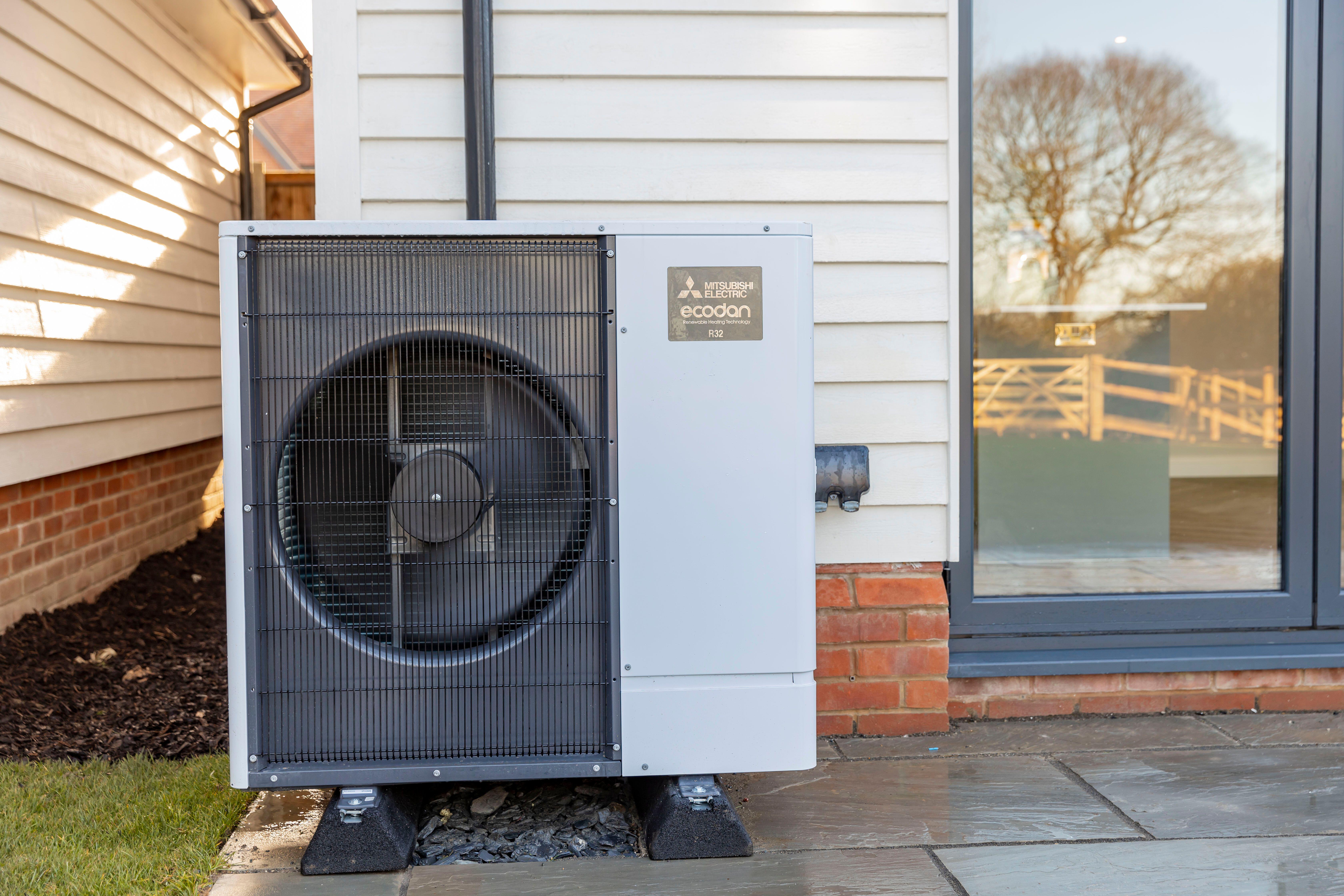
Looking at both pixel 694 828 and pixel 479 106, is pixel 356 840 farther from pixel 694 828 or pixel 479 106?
pixel 479 106

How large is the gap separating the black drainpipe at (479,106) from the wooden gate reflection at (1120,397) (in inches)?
58.1

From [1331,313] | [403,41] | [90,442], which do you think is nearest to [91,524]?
[90,442]

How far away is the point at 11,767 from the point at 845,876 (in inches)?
77.7

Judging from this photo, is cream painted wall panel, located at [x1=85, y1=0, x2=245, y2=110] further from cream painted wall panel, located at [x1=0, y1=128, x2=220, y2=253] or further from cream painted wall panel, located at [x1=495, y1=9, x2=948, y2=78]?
cream painted wall panel, located at [x1=495, y1=9, x2=948, y2=78]

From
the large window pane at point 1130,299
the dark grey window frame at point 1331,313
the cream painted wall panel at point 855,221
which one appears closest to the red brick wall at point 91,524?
the cream painted wall panel at point 855,221

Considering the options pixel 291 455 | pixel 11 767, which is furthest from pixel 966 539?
pixel 11 767

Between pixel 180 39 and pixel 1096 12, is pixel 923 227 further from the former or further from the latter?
pixel 180 39

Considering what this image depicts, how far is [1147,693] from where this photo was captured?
2.83 meters

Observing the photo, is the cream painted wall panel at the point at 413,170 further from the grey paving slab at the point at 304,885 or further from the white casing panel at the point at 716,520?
the grey paving slab at the point at 304,885

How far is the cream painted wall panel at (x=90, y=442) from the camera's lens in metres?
3.25

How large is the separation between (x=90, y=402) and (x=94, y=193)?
80 cm

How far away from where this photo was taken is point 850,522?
2.67 m

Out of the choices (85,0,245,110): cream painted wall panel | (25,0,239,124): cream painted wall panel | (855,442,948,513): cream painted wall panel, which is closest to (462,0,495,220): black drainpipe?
(855,442,948,513): cream painted wall panel

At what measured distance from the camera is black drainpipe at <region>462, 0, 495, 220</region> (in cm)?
245
